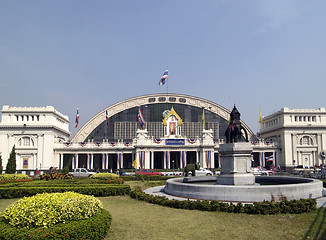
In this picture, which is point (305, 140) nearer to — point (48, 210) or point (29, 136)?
point (29, 136)

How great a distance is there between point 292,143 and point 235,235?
7004 cm

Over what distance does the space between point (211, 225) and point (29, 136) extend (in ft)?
220

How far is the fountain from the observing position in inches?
651

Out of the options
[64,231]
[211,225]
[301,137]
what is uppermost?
[301,137]

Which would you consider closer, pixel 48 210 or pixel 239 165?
pixel 48 210

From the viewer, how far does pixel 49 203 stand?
9.48 m

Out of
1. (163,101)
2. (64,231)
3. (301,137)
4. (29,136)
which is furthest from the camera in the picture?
(163,101)

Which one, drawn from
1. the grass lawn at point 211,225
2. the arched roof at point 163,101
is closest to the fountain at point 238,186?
the grass lawn at point 211,225

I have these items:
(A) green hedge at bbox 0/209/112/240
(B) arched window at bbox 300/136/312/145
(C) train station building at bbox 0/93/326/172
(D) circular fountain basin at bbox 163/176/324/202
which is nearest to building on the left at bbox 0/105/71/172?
(C) train station building at bbox 0/93/326/172

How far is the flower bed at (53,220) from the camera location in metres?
8.57

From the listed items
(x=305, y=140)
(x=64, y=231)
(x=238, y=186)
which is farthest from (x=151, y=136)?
(x=64, y=231)

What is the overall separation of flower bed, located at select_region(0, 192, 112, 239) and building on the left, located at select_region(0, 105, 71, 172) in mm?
63504

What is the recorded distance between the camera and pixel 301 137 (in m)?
72.9

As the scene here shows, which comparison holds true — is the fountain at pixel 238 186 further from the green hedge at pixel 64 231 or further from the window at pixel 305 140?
the window at pixel 305 140
